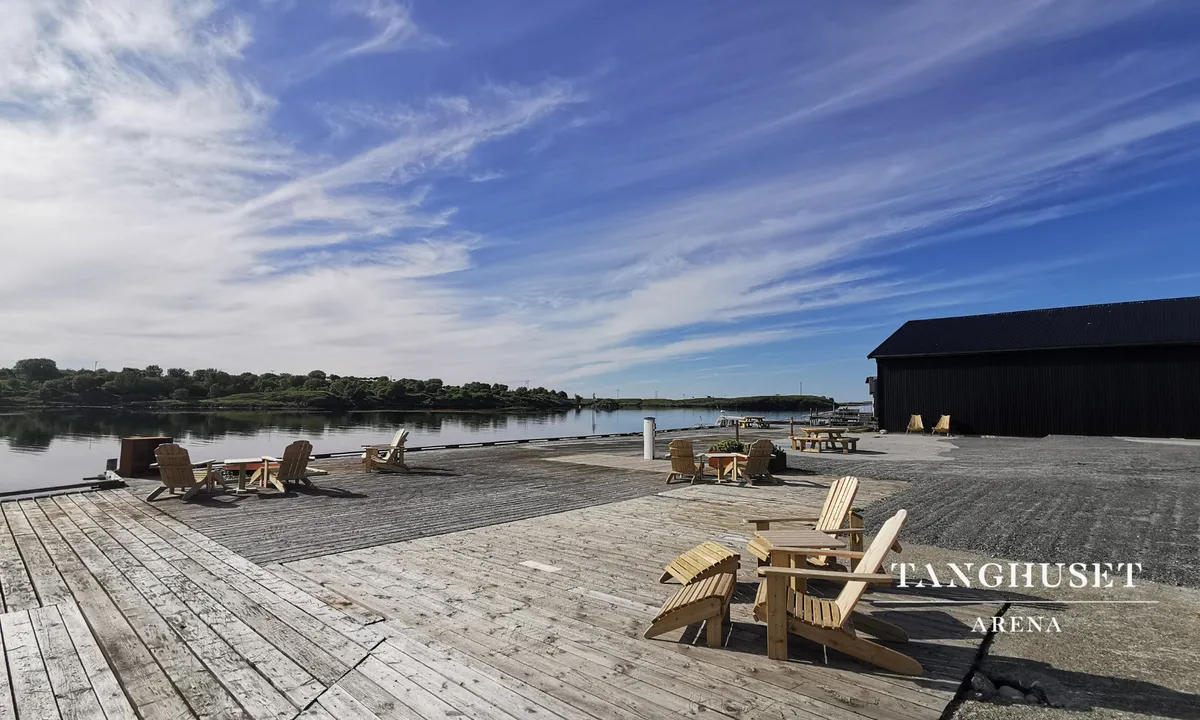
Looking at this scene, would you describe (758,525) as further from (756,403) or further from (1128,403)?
(756,403)

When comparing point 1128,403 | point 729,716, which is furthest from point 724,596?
point 1128,403

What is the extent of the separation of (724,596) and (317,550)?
4151 mm

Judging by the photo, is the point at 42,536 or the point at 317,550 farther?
the point at 42,536

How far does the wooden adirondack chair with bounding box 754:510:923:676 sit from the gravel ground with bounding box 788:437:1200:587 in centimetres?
319

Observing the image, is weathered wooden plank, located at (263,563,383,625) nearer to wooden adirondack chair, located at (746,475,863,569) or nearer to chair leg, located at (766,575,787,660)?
chair leg, located at (766,575,787,660)

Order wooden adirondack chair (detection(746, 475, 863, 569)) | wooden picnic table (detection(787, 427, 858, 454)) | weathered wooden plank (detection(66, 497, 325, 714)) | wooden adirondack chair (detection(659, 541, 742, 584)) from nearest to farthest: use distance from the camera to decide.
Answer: weathered wooden plank (detection(66, 497, 325, 714)) → wooden adirondack chair (detection(659, 541, 742, 584)) → wooden adirondack chair (detection(746, 475, 863, 569)) → wooden picnic table (detection(787, 427, 858, 454))

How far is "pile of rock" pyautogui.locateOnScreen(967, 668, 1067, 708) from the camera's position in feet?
9.72

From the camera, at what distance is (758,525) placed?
4.81 metres

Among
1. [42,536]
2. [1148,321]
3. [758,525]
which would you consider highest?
[1148,321]

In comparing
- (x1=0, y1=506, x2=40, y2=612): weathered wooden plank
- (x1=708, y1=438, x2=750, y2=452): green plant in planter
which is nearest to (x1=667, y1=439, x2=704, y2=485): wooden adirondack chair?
(x1=708, y1=438, x2=750, y2=452): green plant in planter

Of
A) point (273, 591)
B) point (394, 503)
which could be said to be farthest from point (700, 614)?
point (394, 503)

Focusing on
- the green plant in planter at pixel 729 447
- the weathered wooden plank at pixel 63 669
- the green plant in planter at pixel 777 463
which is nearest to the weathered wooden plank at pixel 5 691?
the weathered wooden plank at pixel 63 669

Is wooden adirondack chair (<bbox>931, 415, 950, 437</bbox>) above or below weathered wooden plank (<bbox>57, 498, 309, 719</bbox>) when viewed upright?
above

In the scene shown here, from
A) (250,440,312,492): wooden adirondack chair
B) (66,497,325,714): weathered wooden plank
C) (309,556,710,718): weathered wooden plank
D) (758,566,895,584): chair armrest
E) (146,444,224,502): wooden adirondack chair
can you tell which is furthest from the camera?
(250,440,312,492): wooden adirondack chair
